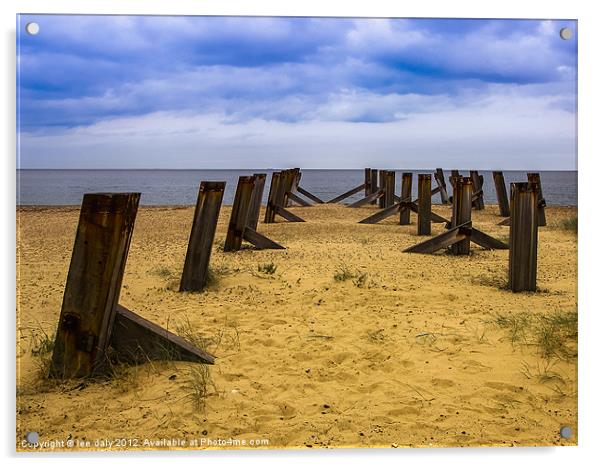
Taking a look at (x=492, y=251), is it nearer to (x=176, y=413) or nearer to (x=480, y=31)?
(x=480, y=31)

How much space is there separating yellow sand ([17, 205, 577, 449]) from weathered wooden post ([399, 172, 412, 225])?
6.38 meters

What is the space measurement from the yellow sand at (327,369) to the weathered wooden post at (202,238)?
19 centimetres

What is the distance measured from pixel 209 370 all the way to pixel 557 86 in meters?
3.32

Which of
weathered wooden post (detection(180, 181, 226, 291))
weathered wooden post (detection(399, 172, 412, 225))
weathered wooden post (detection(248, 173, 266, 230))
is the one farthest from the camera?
weathered wooden post (detection(399, 172, 412, 225))

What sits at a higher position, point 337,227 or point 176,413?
point 337,227

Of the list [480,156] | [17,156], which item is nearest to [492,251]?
[480,156]

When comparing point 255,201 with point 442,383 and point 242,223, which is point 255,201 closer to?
point 242,223

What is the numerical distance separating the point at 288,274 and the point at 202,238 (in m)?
1.23

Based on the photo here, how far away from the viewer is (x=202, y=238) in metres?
6.40

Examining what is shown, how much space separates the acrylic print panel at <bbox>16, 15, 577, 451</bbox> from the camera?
3.68 meters

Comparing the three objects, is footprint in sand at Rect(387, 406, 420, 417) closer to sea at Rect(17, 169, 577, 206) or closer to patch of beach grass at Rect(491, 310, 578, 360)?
patch of beach grass at Rect(491, 310, 578, 360)

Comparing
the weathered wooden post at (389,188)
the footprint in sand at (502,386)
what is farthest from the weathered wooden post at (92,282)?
the weathered wooden post at (389,188)

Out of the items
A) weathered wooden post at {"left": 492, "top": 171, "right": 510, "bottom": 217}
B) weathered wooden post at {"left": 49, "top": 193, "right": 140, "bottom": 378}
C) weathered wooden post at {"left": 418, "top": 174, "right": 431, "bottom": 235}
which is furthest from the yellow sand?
weathered wooden post at {"left": 492, "top": 171, "right": 510, "bottom": 217}

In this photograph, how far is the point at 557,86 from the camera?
466 cm
